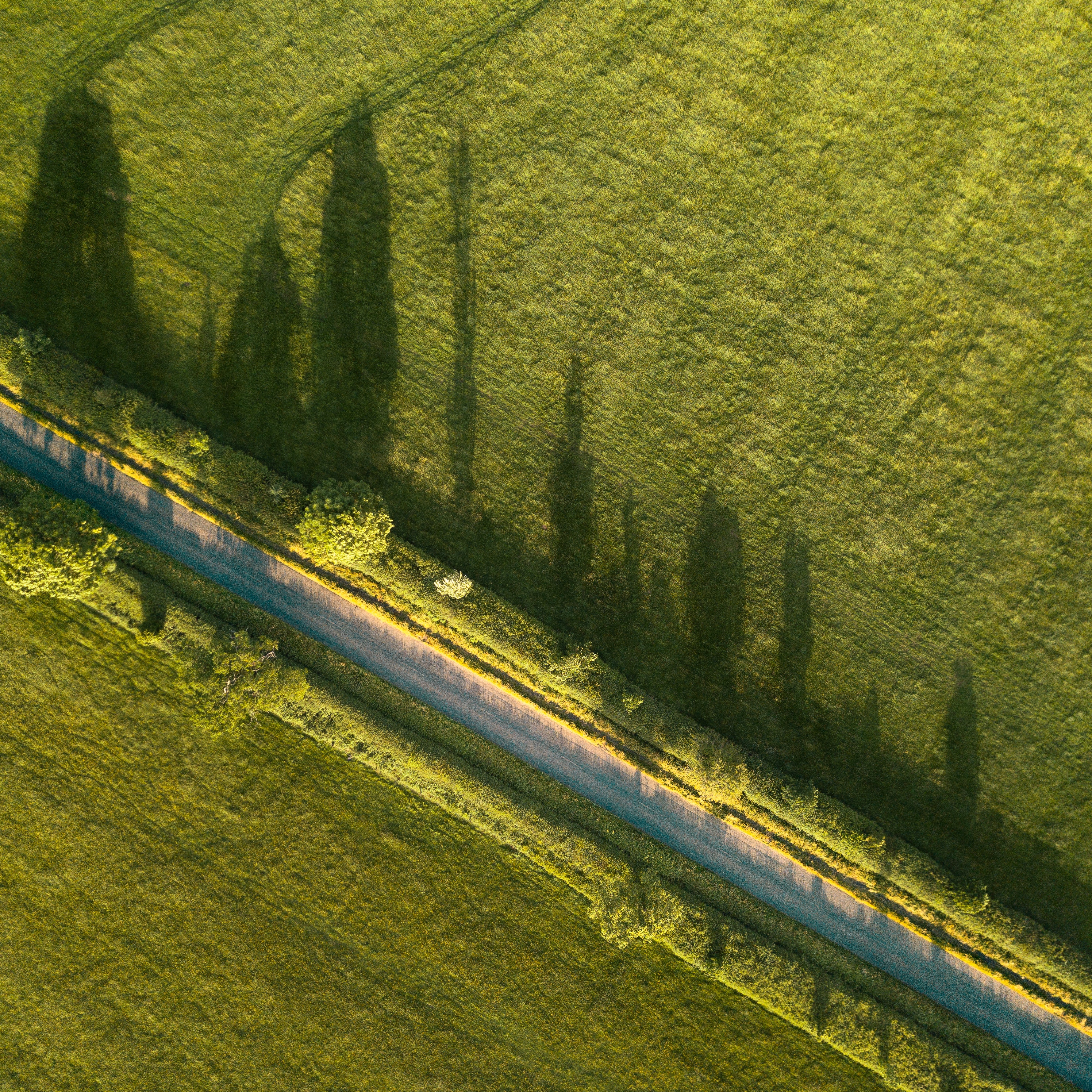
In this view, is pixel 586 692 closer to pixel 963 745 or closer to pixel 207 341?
pixel 963 745

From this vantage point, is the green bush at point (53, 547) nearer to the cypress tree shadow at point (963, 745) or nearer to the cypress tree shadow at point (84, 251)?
the cypress tree shadow at point (84, 251)

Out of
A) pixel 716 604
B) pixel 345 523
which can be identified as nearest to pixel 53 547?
pixel 345 523

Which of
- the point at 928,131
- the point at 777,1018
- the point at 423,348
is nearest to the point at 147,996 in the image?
the point at 777,1018

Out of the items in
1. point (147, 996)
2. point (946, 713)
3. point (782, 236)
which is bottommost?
point (147, 996)

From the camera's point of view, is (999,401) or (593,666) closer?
(593,666)

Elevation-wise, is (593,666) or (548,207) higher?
(548,207)

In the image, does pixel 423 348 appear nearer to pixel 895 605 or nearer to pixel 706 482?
pixel 706 482

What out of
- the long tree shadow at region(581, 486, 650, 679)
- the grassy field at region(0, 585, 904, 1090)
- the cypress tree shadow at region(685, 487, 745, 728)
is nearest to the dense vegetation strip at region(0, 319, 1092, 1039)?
the long tree shadow at region(581, 486, 650, 679)
